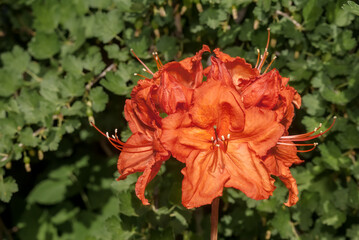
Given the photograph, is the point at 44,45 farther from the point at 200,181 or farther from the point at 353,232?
the point at 353,232

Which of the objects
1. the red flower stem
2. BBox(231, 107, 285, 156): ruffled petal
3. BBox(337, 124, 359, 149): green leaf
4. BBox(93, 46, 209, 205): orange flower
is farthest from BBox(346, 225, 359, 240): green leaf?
BBox(93, 46, 209, 205): orange flower

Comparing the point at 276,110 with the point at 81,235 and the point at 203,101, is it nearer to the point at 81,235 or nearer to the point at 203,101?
the point at 203,101

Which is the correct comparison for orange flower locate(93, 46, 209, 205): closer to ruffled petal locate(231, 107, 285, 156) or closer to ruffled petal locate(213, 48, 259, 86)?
ruffled petal locate(213, 48, 259, 86)

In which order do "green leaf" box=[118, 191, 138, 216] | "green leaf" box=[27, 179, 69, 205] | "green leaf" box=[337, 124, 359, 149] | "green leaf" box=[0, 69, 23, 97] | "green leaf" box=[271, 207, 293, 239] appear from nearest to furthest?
1. "green leaf" box=[118, 191, 138, 216]
2. "green leaf" box=[337, 124, 359, 149]
3. "green leaf" box=[271, 207, 293, 239]
4. "green leaf" box=[0, 69, 23, 97]
5. "green leaf" box=[27, 179, 69, 205]

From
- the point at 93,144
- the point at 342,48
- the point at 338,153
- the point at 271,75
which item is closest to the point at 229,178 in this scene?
the point at 271,75

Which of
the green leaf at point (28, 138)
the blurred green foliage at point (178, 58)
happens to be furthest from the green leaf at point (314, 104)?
the green leaf at point (28, 138)

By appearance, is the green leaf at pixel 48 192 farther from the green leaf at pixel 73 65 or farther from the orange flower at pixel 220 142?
the orange flower at pixel 220 142

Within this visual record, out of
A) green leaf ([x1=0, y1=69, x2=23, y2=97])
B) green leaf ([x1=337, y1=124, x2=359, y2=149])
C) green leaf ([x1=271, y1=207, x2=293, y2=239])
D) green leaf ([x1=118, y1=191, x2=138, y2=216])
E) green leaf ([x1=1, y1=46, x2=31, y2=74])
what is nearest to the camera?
green leaf ([x1=118, y1=191, x2=138, y2=216])
